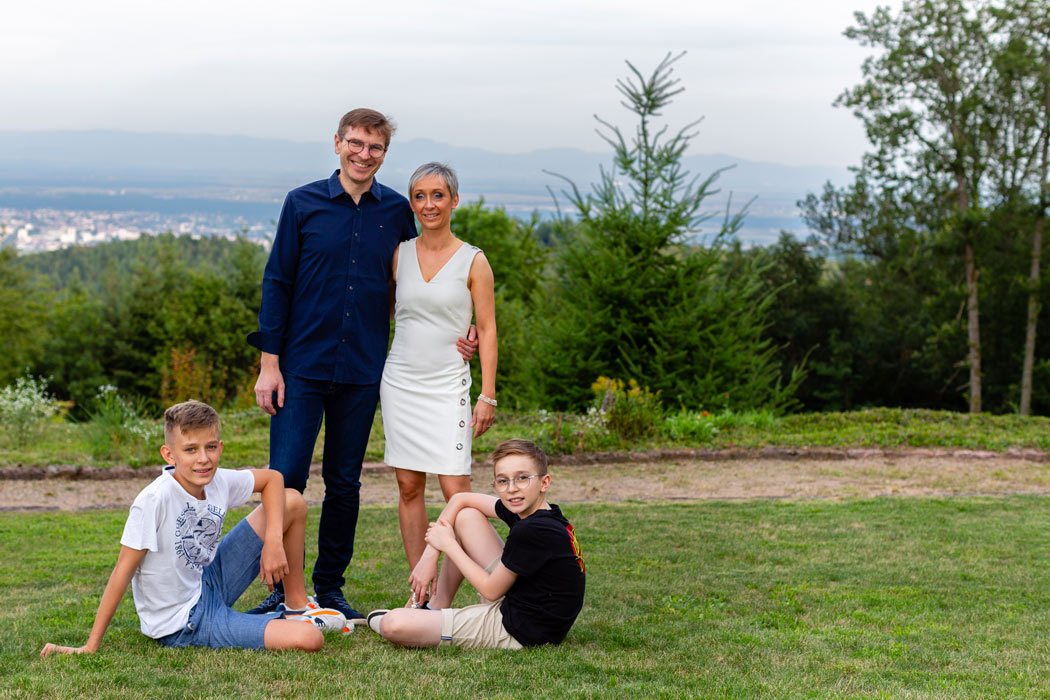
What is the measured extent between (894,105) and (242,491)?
30.2 meters

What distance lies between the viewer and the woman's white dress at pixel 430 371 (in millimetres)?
4652

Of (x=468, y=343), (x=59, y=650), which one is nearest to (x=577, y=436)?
(x=468, y=343)

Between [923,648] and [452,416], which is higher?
[452,416]

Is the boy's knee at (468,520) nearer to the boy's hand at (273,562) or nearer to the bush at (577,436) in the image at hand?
the boy's hand at (273,562)

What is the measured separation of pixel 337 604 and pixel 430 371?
1.22 metres

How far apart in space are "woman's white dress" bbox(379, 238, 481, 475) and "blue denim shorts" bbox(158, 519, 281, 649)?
80 centimetres

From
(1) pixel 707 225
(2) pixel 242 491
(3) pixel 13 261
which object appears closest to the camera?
(2) pixel 242 491

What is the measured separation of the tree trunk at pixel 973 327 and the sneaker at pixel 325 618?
28.4 m

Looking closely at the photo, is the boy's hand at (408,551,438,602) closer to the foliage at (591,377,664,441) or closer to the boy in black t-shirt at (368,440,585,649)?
the boy in black t-shirt at (368,440,585,649)

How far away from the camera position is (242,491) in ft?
13.8

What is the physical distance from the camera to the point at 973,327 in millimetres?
30047

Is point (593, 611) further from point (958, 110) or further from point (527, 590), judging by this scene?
point (958, 110)

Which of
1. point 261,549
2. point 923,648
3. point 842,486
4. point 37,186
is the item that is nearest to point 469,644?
point 261,549

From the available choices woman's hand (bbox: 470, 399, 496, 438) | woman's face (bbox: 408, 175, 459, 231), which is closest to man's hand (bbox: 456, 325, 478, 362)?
woman's hand (bbox: 470, 399, 496, 438)
